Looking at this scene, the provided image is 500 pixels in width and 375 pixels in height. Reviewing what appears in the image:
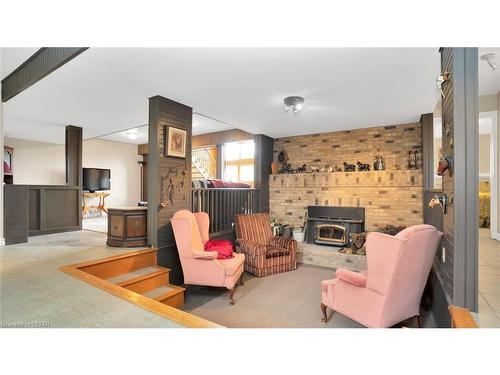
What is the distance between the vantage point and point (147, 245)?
3387 millimetres

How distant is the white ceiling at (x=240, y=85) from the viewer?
2309 millimetres

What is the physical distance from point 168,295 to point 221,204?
2.06 meters

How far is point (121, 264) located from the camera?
296cm

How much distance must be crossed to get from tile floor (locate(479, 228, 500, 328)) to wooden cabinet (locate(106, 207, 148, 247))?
3.55 metres

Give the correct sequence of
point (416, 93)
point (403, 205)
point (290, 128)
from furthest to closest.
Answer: point (290, 128), point (403, 205), point (416, 93)

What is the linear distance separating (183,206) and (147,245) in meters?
0.75

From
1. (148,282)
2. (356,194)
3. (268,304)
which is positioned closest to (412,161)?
(356,194)

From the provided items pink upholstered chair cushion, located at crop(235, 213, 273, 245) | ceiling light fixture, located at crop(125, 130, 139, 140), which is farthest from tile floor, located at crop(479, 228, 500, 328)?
ceiling light fixture, located at crop(125, 130, 139, 140)

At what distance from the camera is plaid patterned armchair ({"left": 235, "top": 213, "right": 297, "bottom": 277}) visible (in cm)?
389
